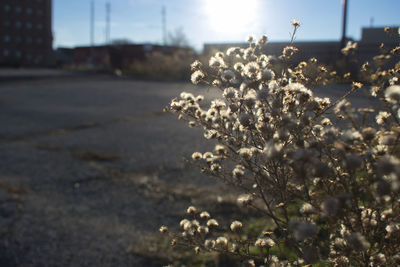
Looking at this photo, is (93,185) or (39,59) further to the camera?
(39,59)

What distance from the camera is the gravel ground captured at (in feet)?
17.2

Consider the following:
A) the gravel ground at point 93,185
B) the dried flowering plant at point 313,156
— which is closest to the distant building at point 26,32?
the gravel ground at point 93,185

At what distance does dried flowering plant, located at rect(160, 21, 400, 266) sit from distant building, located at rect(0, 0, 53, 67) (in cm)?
6884

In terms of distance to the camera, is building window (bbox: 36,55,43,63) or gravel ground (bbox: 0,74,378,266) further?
building window (bbox: 36,55,43,63)

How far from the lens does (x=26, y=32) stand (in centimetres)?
6725

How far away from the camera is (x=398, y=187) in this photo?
909 mm

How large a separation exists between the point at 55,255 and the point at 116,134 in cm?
701

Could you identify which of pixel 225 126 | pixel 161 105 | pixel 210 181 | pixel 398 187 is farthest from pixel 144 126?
pixel 398 187

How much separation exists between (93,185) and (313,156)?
6.88 m

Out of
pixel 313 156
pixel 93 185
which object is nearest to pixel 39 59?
pixel 93 185

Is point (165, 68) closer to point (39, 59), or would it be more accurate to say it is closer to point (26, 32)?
point (39, 59)

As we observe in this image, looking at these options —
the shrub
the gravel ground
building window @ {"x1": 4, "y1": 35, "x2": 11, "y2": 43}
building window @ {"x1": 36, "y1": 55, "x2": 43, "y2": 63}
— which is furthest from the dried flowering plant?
building window @ {"x1": 36, "y1": 55, "x2": 43, "y2": 63}

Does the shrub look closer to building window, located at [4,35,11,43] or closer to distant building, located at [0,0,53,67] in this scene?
distant building, located at [0,0,53,67]

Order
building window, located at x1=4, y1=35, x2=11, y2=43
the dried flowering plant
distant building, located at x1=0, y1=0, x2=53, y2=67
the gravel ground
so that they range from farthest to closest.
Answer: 1. building window, located at x1=4, y1=35, x2=11, y2=43
2. distant building, located at x1=0, y1=0, x2=53, y2=67
3. the gravel ground
4. the dried flowering plant
